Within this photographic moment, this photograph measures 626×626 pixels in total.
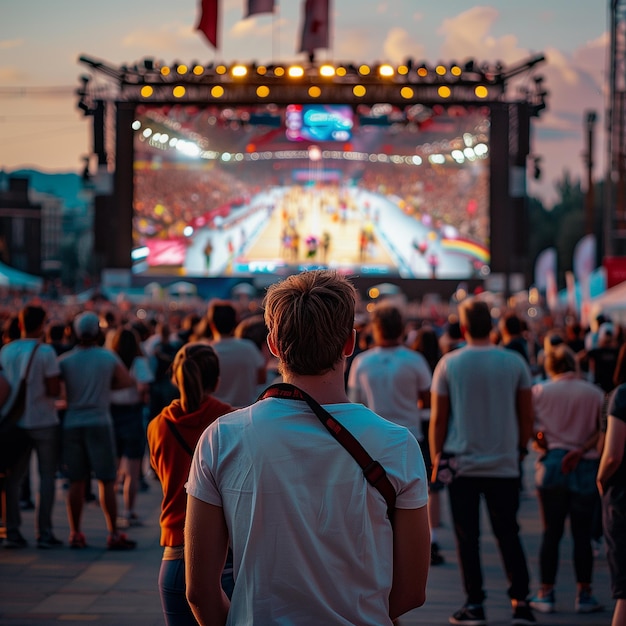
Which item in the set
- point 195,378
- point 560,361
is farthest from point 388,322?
point 195,378

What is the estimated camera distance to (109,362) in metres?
7.90

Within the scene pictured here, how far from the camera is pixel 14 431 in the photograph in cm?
804

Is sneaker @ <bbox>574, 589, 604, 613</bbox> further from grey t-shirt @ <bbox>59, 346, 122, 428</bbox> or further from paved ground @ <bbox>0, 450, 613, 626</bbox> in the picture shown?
grey t-shirt @ <bbox>59, 346, 122, 428</bbox>

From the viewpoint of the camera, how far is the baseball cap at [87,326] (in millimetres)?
7684

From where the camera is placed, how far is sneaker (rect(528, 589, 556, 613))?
6.29m

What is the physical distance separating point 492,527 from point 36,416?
3678 millimetres

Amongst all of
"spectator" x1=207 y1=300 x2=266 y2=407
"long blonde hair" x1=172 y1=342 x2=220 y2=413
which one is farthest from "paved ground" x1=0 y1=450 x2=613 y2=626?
"long blonde hair" x1=172 y1=342 x2=220 y2=413

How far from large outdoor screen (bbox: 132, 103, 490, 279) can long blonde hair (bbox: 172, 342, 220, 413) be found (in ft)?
84.9

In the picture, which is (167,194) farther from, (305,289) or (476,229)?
(305,289)

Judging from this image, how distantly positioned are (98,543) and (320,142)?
78.6 ft

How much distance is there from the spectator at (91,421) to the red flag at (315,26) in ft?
70.4

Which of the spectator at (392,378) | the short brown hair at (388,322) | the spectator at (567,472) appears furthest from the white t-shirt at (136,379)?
the spectator at (567,472)

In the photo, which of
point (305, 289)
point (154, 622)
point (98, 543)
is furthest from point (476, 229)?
point (305, 289)

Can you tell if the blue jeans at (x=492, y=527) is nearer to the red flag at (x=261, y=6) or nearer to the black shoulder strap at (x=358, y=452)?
the black shoulder strap at (x=358, y=452)
